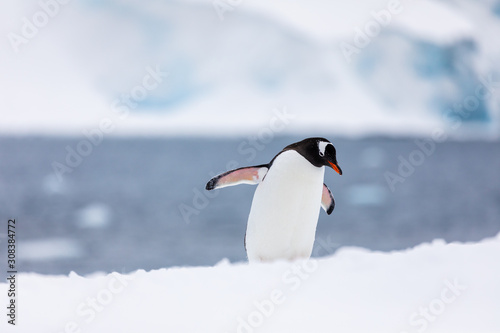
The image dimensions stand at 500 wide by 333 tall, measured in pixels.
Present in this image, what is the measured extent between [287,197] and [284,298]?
0.91 metres

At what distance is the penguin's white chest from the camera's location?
9.86 ft

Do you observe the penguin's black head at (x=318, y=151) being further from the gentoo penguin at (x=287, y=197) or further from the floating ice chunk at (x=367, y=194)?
the floating ice chunk at (x=367, y=194)

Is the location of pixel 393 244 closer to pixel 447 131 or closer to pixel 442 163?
pixel 442 163

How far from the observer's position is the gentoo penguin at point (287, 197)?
2.98 m

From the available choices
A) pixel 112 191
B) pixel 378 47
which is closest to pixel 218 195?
pixel 112 191

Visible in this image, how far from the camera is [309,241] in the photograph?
321 cm

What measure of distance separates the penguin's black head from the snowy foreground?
0.51 metres

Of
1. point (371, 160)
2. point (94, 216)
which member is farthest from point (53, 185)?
point (371, 160)

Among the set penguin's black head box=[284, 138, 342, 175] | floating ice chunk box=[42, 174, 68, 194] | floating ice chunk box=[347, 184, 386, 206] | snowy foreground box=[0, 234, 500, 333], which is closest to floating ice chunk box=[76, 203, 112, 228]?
floating ice chunk box=[42, 174, 68, 194]

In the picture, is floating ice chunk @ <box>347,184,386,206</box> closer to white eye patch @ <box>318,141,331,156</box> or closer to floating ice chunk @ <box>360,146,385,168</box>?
floating ice chunk @ <box>360,146,385,168</box>

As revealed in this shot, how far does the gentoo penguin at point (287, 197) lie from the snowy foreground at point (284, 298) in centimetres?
45

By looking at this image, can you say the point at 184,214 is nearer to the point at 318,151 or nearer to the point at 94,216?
the point at 94,216

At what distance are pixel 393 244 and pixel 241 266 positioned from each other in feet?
35.5

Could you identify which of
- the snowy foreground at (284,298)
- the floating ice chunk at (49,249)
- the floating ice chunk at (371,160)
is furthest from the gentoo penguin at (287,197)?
the floating ice chunk at (371,160)
